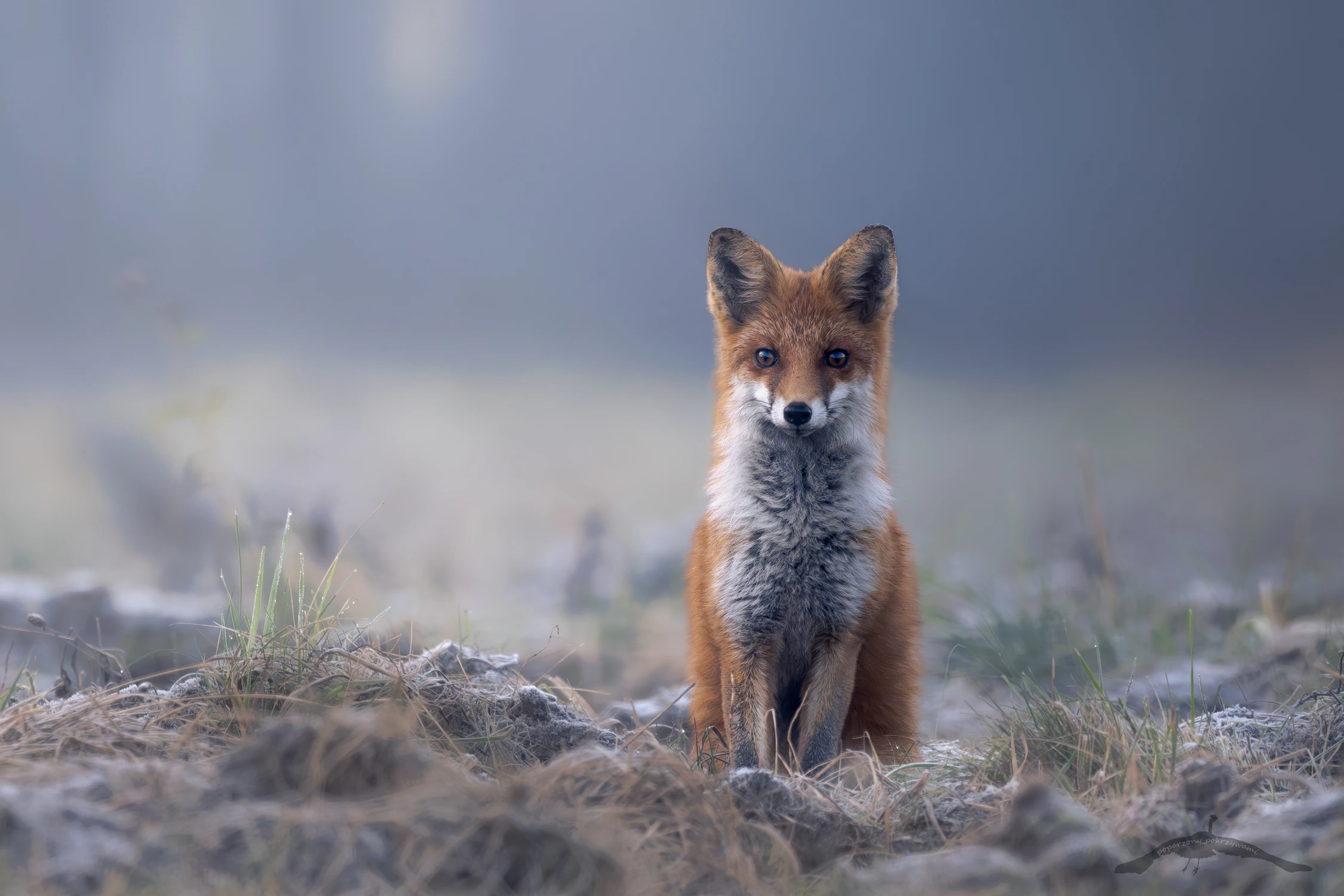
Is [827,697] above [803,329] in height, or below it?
below

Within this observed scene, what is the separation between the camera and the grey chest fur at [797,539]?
363 cm

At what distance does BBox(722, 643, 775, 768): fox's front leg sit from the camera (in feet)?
11.6

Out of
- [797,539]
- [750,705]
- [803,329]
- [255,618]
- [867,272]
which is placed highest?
[867,272]

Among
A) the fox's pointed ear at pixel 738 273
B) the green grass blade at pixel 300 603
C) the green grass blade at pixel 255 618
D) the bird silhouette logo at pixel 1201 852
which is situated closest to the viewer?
the bird silhouette logo at pixel 1201 852

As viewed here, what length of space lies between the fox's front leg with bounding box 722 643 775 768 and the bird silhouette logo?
1.54 metres

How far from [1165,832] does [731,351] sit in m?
2.35

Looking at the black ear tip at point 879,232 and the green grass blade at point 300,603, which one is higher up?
the black ear tip at point 879,232

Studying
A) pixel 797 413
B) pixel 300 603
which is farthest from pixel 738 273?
pixel 300 603

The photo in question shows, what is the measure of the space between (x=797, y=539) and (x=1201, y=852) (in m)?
1.79

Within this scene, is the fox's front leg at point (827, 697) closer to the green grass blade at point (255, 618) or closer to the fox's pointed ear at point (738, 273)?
the fox's pointed ear at point (738, 273)

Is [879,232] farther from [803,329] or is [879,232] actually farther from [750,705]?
[750,705]

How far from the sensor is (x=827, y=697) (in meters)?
3.60

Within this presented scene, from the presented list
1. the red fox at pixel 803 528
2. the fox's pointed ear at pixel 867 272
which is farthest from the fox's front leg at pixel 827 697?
the fox's pointed ear at pixel 867 272

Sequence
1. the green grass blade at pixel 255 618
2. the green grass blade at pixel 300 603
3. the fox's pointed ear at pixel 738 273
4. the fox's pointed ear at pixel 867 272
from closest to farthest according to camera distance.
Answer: the green grass blade at pixel 255 618 < the green grass blade at pixel 300 603 < the fox's pointed ear at pixel 867 272 < the fox's pointed ear at pixel 738 273
